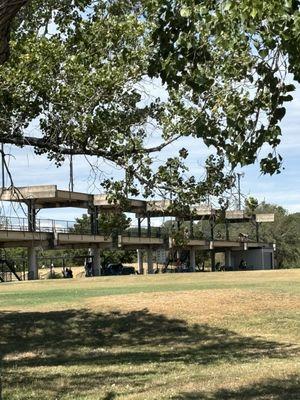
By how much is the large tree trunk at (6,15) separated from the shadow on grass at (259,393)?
194 inches

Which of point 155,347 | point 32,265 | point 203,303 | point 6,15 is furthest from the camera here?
point 32,265

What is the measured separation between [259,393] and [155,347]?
19.6ft

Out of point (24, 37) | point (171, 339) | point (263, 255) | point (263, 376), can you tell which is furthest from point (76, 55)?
point (263, 255)

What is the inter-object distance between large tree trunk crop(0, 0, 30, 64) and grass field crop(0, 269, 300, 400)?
4948 mm

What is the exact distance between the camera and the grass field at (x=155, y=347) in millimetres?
8977

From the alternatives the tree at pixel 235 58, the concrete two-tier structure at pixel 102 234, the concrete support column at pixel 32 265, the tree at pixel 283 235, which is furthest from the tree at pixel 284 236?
the tree at pixel 235 58

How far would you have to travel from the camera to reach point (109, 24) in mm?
10883

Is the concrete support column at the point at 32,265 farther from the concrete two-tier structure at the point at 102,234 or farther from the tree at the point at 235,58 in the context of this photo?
the tree at the point at 235,58

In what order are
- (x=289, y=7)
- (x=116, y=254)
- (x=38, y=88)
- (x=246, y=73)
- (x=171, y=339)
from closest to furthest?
(x=289, y=7) < (x=246, y=73) < (x=38, y=88) < (x=171, y=339) < (x=116, y=254)

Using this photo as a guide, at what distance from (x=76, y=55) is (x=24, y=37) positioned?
4.71 feet

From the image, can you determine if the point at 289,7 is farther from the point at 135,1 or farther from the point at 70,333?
the point at 70,333

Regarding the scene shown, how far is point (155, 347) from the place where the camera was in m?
14.0

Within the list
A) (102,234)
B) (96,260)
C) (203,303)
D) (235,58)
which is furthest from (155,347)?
(96,260)

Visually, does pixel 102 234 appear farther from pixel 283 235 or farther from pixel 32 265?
pixel 283 235
